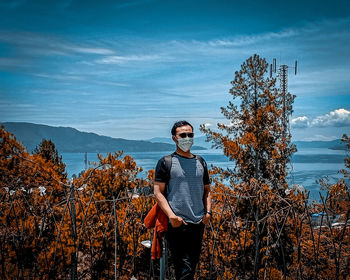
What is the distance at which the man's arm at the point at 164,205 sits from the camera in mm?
2363

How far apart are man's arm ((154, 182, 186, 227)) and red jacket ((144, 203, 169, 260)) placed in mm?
152

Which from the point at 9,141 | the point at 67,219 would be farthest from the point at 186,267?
the point at 9,141

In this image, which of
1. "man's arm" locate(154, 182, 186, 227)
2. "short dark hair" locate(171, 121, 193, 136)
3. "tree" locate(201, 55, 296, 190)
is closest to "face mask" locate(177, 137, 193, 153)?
"short dark hair" locate(171, 121, 193, 136)

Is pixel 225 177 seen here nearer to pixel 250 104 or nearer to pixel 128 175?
pixel 250 104

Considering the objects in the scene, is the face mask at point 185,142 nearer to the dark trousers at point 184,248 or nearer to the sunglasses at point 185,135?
the sunglasses at point 185,135

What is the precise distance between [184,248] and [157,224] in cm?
31

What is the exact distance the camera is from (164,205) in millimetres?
2422

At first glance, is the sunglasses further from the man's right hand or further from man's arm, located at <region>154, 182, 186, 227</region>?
the man's right hand

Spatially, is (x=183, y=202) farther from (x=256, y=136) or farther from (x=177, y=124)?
(x=256, y=136)

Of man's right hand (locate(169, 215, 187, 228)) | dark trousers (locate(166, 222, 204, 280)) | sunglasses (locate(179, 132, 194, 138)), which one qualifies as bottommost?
dark trousers (locate(166, 222, 204, 280))

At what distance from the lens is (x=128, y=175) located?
8672 mm

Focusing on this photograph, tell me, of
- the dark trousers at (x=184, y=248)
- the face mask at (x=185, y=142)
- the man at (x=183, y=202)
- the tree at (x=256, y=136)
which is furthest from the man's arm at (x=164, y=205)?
the tree at (x=256, y=136)

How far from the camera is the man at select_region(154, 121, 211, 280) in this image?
2451 millimetres

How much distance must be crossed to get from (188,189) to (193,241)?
0.46 meters
